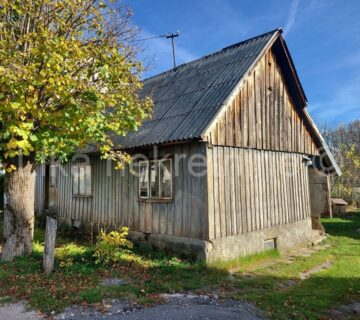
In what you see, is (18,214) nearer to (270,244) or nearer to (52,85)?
(52,85)

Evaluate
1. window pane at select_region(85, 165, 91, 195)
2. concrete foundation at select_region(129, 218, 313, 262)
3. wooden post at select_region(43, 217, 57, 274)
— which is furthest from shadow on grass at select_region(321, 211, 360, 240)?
wooden post at select_region(43, 217, 57, 274)

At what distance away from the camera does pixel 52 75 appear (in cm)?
646

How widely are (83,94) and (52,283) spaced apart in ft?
13.2

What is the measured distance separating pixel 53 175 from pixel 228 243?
9520mm

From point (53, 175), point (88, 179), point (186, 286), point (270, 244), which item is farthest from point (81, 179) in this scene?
point (186, 286)

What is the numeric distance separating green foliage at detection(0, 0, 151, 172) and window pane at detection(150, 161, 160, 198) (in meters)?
1.74

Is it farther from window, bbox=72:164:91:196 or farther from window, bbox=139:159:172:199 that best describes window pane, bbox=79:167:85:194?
window, bbox=139:159:172:199

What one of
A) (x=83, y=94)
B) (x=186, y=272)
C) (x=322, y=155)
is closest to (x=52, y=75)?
(x=83, y=94)

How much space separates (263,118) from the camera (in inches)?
420

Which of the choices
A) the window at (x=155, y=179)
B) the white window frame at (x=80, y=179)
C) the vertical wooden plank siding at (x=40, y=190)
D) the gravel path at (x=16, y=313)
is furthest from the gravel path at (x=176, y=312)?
the vertical wooden plank siding at (x=40, y=190)

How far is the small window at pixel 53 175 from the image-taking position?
1474 centimetres

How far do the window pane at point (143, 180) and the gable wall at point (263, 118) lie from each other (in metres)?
2.50

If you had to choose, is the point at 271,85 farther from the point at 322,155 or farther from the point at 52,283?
the point at 52,283

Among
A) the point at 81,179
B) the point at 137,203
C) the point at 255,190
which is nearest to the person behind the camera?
the point at 255,190
